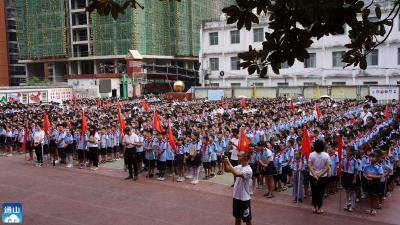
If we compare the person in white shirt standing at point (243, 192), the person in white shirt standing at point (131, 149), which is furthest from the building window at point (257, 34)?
the person in white shirt standing at point (243, 192)

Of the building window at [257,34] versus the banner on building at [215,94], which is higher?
the building window at [257,34]

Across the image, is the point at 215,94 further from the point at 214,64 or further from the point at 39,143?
the point at 39,143

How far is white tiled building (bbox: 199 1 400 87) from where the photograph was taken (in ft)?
128

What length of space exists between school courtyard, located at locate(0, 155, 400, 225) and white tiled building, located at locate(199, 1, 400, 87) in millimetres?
24732

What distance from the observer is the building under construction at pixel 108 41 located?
53.7 meters

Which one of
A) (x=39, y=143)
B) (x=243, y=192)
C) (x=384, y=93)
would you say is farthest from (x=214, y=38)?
(x=243, y=192)

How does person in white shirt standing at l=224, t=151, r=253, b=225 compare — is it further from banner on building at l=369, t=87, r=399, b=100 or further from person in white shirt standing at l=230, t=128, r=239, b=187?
banner on building at l=369, t=87, r=399, b=100

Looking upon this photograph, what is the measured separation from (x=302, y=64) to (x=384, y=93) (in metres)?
12.4

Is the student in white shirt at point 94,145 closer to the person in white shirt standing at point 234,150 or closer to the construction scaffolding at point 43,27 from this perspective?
the person in white shirt standing at point 234,150

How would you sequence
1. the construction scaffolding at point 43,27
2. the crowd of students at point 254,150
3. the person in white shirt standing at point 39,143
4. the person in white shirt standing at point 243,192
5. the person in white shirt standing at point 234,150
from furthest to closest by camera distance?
the construction scaffolding at point 43,27 → the person in white shirt standing at point 39,143 → the person in white shirt standing at point 234,150 → the crowd of students at point 254,150 → the person in white shirt standing at point 243,192

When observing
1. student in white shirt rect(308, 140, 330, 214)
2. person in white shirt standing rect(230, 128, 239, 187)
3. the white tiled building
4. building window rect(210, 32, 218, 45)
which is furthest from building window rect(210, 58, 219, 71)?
student in white shirt rect(308, 140, 330, 214)

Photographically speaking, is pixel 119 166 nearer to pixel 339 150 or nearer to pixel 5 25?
pixel 339 150

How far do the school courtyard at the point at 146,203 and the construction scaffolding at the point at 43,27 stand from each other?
157 ft

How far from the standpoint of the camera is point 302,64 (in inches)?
1644
